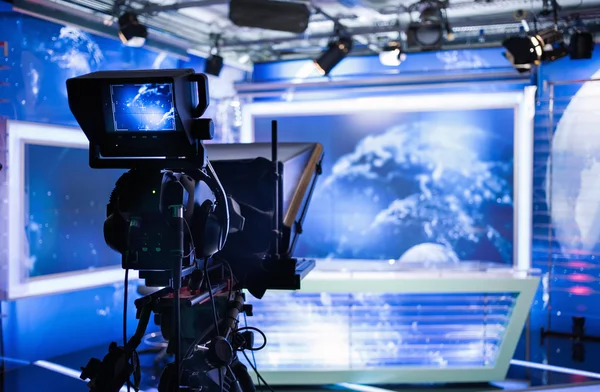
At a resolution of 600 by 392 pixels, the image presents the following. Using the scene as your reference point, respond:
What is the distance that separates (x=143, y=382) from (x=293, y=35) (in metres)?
3.78

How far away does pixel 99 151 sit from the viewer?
1346mm

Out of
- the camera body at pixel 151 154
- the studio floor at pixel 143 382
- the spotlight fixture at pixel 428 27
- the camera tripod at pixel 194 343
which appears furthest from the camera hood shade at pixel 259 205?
the spotlight fixture at pixel 428 27

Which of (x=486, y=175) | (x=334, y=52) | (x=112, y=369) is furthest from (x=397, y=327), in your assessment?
(x=486, y=175)

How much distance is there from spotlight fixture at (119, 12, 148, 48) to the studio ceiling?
14cm

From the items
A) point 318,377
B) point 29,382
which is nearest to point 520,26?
point 318,377

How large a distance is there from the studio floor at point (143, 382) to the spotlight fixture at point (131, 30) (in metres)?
2.50

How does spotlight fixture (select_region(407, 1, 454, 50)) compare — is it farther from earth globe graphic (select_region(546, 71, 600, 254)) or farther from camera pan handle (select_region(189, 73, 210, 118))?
camera pan handle (select_region(189, 73, 210, 118))

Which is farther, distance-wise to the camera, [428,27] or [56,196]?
[428,27]

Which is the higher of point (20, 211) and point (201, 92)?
point (201, 92)

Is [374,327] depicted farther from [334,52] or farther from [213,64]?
[213,64]

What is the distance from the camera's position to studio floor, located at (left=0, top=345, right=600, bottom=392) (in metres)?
3.76

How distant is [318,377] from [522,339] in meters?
2.36

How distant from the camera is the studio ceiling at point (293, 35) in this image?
199 inches

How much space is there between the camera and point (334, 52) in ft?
19.1
